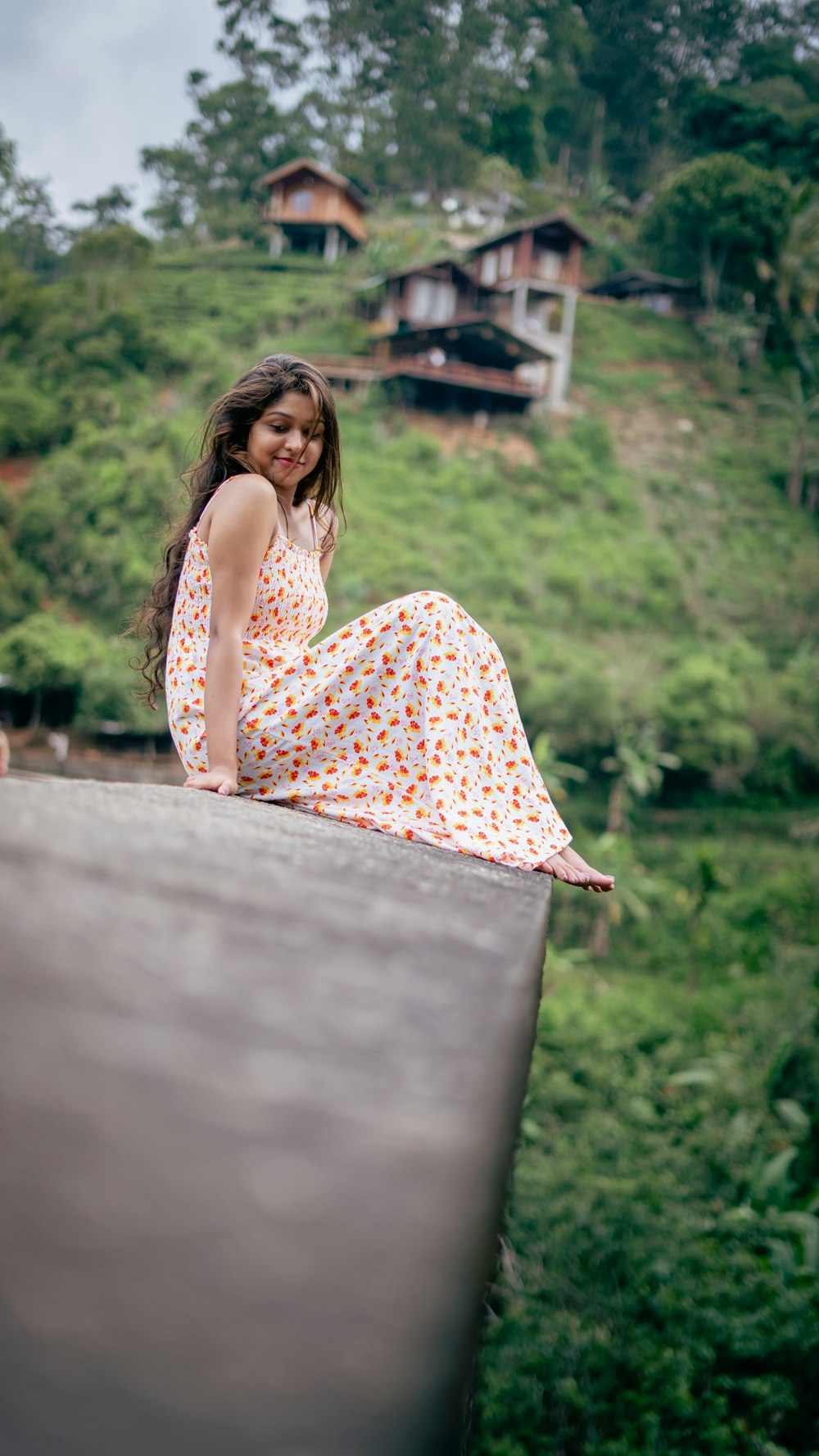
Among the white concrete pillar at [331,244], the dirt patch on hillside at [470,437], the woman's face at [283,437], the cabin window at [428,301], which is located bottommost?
the woman's face at [283,437]

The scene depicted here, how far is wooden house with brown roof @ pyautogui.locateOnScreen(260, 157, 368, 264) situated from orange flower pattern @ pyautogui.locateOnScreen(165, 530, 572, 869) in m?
21.9

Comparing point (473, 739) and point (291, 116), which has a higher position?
point (291, 116)

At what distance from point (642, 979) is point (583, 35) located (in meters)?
21.9

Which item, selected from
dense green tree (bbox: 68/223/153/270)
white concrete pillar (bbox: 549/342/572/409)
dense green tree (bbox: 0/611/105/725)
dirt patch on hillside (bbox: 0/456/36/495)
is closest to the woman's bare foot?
dense green tree (bbox: 0/611/105/725)

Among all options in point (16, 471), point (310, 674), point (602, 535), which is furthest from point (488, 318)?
point (310, 674)

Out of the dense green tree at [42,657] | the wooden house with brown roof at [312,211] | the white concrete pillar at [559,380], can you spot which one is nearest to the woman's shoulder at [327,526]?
the dense green tree at [42,657]

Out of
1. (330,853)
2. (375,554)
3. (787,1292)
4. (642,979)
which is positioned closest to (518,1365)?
(787,1292)

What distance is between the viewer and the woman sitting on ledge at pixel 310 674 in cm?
141

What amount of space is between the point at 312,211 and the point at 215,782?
23003mm

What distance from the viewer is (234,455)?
5.71 ft

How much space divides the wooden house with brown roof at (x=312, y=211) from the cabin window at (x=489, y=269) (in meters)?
3.36

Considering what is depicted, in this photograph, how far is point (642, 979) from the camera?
11141 millimetres

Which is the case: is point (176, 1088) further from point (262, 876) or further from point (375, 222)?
point (375, 222)

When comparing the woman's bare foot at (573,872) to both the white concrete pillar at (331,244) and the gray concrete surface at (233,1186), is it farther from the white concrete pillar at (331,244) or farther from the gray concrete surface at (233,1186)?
the white concrete pillar at (331,244)
